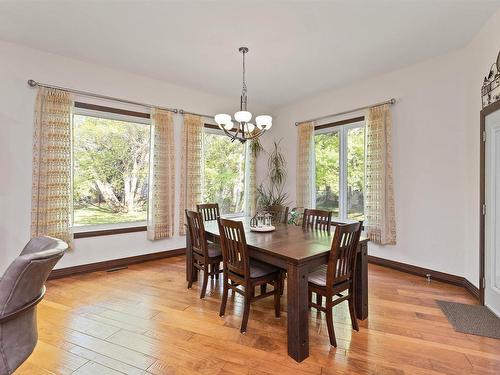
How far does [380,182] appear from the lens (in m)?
3.94

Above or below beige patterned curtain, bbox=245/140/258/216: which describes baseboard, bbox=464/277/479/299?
below

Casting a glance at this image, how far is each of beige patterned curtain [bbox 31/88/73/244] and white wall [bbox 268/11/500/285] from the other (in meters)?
4.51

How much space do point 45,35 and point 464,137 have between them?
5175 mm

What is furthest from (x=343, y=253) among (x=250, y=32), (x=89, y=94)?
(x=89, y=94)

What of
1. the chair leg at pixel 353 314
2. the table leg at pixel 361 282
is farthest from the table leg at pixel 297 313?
the table leg at pixel 361 282

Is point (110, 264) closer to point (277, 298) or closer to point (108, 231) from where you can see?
point (108, 231)

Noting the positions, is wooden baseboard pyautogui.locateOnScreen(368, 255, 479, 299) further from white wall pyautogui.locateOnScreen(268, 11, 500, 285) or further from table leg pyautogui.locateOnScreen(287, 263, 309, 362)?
table leg pyautogui.locateOnScreen(287, 263, 309, 362)

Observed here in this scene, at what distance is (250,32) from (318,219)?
7.54ft

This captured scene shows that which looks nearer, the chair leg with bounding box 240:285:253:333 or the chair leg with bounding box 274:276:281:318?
the chair leg with bounding box 240:285:253:333

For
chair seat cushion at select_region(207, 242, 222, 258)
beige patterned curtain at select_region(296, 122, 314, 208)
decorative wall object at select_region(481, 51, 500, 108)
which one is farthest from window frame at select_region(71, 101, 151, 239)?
decorative wall object at select_region(481, 51, 500, 108)

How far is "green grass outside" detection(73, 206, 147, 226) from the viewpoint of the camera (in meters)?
3.85

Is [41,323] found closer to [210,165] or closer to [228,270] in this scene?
[228,270]

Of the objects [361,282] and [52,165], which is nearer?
[361,282]

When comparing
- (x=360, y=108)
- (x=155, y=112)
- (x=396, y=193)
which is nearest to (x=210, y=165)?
(x=155, y=112)
